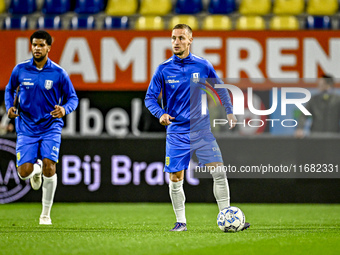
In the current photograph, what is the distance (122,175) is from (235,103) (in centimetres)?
201

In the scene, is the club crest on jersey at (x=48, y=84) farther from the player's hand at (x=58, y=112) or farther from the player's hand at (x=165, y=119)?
the player's hand at (x=165, y=119)

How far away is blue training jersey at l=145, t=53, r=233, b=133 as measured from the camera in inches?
238

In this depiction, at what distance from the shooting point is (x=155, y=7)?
1263 cm

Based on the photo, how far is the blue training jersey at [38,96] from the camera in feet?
22.2

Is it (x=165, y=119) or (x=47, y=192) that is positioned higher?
(x=165, y=119)

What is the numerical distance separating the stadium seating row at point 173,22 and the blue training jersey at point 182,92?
6044mm

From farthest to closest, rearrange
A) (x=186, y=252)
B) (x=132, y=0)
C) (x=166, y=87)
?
(x=132, y=0) → (x=166, y=87) → (x=186, y=252)

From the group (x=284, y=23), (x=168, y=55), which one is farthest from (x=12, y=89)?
(x=284, y=23)

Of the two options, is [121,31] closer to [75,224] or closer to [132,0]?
[132,0]

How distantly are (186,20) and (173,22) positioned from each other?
28cm

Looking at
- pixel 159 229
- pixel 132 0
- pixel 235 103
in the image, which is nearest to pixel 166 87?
pixel 159 229

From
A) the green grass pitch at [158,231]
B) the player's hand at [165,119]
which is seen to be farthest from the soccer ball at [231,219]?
the player's hand at [165,119]

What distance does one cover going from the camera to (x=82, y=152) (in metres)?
9.52

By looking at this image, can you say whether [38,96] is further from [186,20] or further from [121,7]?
[121,7]
